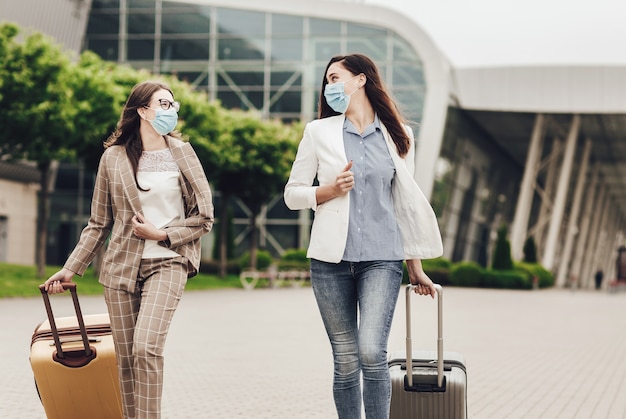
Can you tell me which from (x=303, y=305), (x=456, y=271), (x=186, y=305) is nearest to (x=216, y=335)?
(x=186, y=305)

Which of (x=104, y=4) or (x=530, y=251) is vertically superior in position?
(x=104, y=4)

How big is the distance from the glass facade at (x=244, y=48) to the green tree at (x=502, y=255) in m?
5.67

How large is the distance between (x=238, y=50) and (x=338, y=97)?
35.4 m

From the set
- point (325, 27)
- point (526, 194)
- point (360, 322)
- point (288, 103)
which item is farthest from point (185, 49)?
point (360, 322)

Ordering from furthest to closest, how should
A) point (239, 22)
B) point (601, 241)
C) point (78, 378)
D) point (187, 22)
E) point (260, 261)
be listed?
point (601, 241) → point (187, 22) → point (239, 22) → point (260, 261) → point (78, 378)

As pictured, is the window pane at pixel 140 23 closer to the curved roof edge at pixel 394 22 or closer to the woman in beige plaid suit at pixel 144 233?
the curved roof edge at pixel 394 22

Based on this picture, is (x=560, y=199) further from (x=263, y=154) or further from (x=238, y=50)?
(x=263, y=154)

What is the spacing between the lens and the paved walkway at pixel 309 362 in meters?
7.17

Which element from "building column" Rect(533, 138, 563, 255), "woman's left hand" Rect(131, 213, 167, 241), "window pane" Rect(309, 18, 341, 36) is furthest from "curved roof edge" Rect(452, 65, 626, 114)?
"woman's left hand" Rect(131, 213, 167, 241)

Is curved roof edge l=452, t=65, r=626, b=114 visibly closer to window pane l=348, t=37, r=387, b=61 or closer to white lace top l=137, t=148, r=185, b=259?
window pane l=348, t=37, r=387, b=61

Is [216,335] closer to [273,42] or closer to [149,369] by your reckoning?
[149,369]

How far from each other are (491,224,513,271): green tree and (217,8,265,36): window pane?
12394 mm

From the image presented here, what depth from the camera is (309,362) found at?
10.2 meters

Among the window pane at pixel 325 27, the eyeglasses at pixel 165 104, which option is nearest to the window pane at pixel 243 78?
the window pane at pixel 325 27
